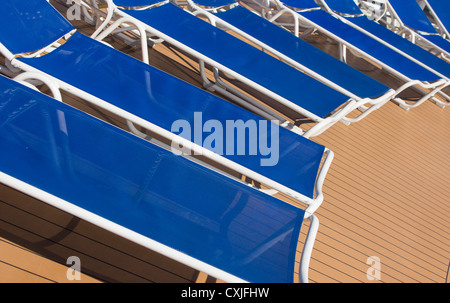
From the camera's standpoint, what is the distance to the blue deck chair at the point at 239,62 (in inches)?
110

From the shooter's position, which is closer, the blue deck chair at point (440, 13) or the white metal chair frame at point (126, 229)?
the white metal chair frame at point (126, 229)

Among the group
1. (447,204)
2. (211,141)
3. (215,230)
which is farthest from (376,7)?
(215,230)

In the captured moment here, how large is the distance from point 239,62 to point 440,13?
15.9 ft

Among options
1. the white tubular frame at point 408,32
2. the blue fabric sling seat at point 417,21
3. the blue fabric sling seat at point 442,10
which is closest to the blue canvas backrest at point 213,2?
the white tubular frame at point 408,32

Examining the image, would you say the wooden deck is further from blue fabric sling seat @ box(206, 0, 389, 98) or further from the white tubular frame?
the white tubular frame

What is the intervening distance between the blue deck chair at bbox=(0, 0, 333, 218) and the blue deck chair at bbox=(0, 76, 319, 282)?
0.16m

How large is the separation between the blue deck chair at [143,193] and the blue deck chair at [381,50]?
2.61 m

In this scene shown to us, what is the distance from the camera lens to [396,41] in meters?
4.83

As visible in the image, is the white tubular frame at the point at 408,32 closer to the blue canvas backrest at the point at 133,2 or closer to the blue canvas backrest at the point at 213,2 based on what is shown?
the blue canvas backrest at the point at 213,2

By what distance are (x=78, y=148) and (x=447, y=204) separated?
111 inches

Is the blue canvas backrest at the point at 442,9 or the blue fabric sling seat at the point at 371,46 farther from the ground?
the blue canvas backrest at the point at 442,9

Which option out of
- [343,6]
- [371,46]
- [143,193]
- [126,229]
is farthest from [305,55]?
[126,229]

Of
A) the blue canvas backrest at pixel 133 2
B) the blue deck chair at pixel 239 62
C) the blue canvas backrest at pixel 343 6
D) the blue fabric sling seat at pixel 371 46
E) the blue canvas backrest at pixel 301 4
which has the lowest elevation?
the blue deck chair at pixel 239 62
